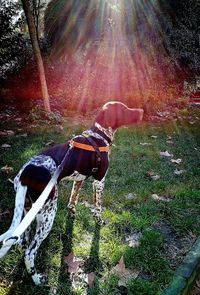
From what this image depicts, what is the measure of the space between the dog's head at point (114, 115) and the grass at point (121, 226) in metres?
1.22

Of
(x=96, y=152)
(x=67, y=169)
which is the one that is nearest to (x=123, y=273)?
(x=67, y=169)

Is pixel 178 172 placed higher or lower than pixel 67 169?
lower

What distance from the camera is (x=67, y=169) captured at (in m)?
3.36

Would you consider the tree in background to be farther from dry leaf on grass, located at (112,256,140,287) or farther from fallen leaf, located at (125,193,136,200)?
dry leaf on grass, located at (112,256,140,287)

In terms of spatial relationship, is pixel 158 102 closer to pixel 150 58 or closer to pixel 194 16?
pixel 150 58

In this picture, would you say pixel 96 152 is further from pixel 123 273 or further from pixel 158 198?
pixel 158 198

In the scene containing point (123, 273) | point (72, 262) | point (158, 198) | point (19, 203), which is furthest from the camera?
point (158, 198)

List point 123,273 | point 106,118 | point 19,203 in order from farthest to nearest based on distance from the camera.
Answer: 1. point 106,118
2. point 123,273
3. point 19,203

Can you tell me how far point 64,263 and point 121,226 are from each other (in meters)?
0.97

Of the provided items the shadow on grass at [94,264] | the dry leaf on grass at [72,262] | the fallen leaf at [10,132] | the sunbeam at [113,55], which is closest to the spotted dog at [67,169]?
the dry leaf on grass at [72,262]

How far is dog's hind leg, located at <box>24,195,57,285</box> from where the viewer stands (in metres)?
A: 2.93

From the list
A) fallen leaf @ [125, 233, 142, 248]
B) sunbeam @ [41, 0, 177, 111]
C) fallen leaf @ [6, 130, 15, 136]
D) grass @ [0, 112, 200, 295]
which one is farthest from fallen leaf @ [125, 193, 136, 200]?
sunbeam @ [41, 0, 177, 111]

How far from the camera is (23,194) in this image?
112 inches

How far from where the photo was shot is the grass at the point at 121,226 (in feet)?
10.0
